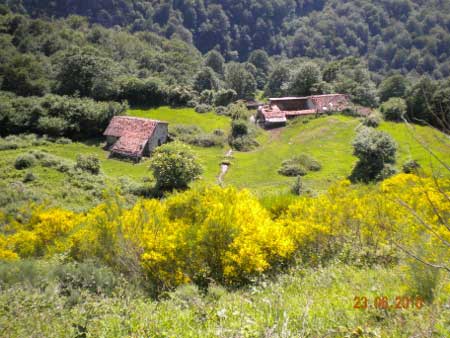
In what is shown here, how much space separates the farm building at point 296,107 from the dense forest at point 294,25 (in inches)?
2986

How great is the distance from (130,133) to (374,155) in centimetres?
2339

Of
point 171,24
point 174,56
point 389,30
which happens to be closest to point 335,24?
point 389,30

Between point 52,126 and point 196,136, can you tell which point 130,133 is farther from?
point 52,126

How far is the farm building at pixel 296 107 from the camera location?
47.2 meters

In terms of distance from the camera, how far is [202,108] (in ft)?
171

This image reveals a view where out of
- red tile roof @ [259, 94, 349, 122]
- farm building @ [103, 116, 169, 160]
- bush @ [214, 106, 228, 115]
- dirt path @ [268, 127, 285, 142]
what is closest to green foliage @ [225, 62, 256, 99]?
bush @ [214, 106, 228, 115]

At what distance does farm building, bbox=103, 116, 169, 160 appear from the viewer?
3681 centimetres

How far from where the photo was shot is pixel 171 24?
130125mm

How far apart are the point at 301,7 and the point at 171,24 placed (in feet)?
206

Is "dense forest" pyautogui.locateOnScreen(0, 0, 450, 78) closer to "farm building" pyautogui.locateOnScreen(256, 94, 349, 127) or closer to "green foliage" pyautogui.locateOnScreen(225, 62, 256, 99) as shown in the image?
"green foliage" pyautogui.locateOnScreen(225, 62, 256, 99)

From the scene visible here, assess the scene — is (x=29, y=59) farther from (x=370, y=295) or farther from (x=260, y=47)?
(x=260, y=47)

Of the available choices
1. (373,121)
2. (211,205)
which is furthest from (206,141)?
(211,205)

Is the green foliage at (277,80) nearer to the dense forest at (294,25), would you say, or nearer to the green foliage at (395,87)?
the green foliage at (395,87)

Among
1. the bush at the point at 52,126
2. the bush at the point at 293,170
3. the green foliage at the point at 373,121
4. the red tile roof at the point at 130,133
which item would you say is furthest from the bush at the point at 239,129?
the bush at the point at 52,126
